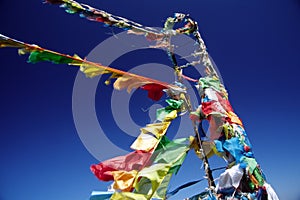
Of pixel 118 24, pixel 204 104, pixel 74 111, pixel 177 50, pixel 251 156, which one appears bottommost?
pixel 251 156

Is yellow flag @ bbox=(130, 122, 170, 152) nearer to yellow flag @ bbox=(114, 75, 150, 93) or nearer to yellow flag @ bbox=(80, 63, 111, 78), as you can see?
yellow flag @ bbox=(114, 75, 150, 93)

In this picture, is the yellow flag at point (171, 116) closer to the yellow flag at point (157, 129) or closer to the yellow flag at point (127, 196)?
the yellow flag at point (157, 129)

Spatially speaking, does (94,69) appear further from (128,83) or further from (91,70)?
(128,83)

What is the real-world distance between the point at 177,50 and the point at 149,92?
26.6 inches

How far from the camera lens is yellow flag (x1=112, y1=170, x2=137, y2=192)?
2.64 meters

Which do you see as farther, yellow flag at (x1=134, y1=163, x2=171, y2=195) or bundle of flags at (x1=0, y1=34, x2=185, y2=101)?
bundle of flags at (x1=0, y1=34, x2=185, y2=101)

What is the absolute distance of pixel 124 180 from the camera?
2.69m

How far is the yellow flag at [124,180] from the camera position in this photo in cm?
264

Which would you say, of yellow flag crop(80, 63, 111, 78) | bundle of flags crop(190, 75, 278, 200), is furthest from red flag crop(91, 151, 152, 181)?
yellow flag crop(80, 63, 111, 78)

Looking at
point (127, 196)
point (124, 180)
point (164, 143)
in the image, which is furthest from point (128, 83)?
point (127, 196)

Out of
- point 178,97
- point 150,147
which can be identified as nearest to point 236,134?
point 178,97

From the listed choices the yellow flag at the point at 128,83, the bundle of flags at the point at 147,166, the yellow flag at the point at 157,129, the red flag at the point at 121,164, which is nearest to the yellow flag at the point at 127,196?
the bundle of flags at the point at 147,166

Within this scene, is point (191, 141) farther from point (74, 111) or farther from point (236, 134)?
point (74, 111)

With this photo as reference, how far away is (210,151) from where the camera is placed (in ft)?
10.2
